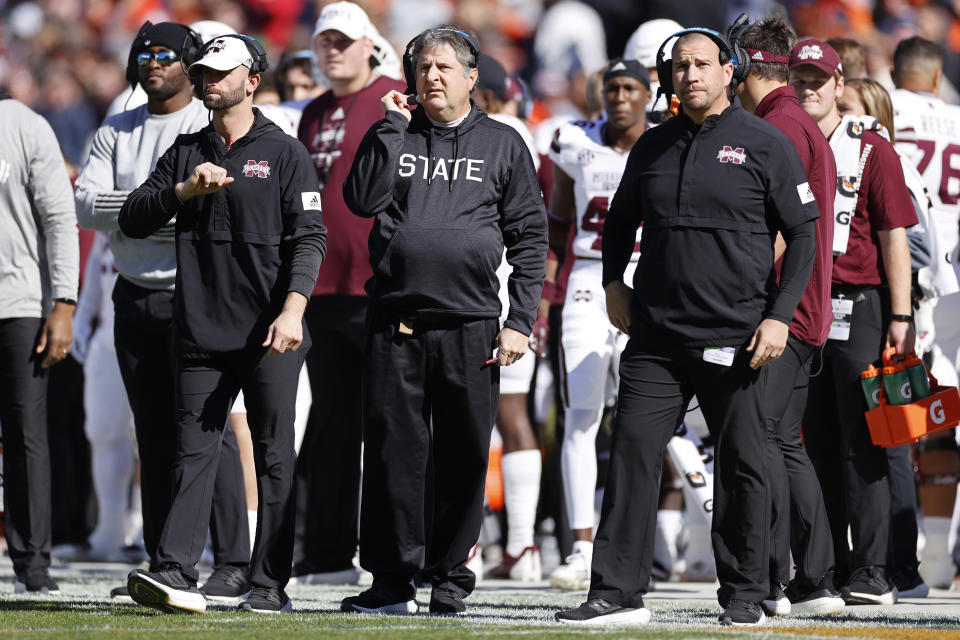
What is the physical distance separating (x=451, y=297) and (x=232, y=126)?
1.08 meters

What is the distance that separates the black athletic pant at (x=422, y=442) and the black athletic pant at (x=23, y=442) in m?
1.82

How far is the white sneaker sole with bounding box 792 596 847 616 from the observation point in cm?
647

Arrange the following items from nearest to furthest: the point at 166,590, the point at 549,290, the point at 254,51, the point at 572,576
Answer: the point at 166,590
the point at 254,51
the point at 572,576
the point at 549,290

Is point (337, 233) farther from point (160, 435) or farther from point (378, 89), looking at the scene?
point (160, 435)

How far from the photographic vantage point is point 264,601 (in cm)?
616

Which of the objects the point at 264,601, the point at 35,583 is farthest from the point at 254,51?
the point at 35,583

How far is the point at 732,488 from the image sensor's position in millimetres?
5926

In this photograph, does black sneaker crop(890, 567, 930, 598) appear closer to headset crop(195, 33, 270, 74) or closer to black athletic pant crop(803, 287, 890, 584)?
black athletic pant crop(803, 287, 890, 584)

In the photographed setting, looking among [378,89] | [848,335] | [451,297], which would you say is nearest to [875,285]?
[848,335]

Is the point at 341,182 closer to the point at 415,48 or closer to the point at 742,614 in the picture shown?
the point at 415,48

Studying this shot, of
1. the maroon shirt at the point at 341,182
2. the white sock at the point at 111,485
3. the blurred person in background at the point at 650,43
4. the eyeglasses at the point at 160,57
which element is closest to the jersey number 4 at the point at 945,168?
→ the blurred person in background at the point at 650,43

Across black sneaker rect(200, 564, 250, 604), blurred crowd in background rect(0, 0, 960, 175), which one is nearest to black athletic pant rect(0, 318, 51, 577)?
black sneaker rect(200, 564, 250, 604)

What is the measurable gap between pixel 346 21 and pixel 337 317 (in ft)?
4.83

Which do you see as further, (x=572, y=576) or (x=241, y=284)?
(x=572, y=576)
